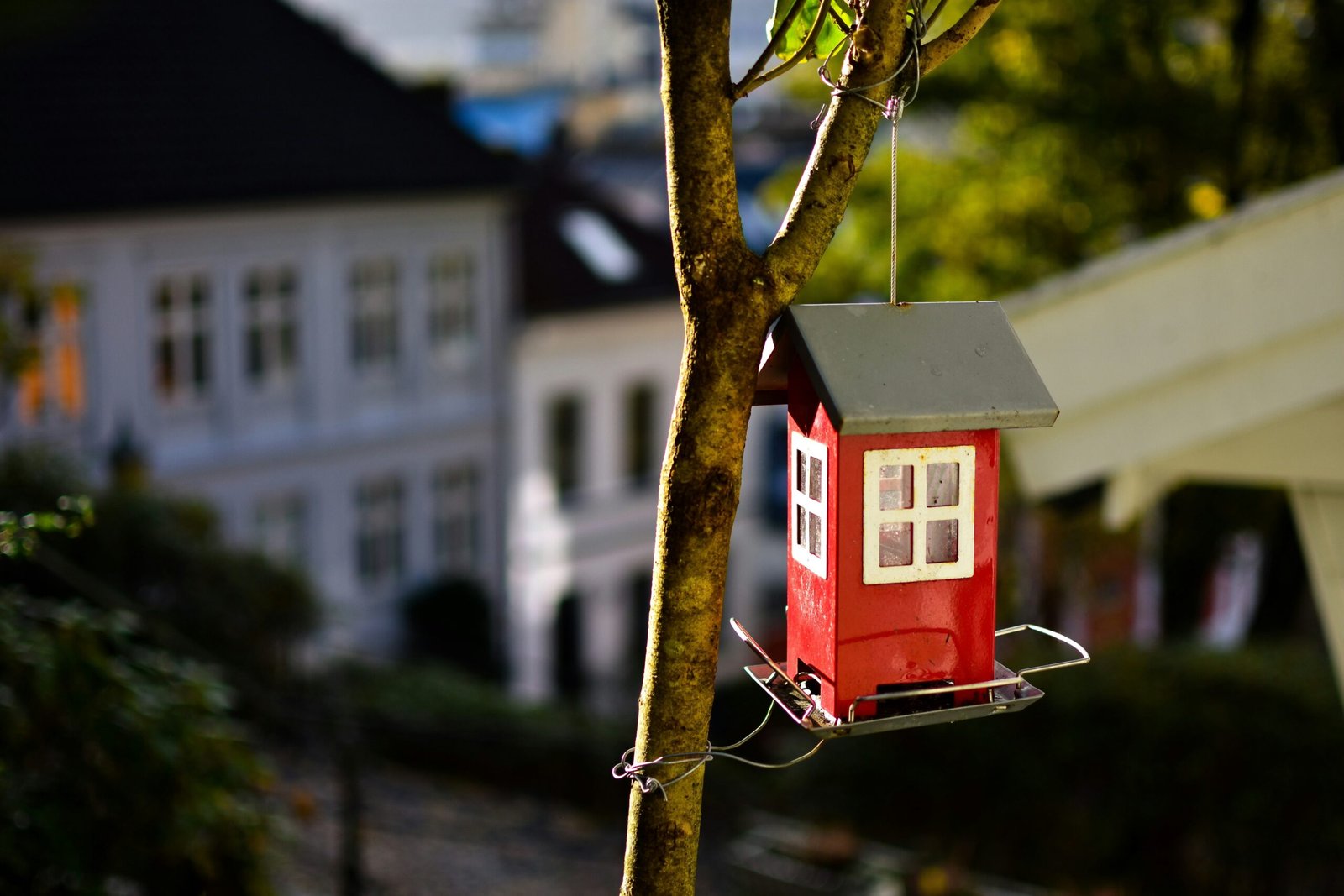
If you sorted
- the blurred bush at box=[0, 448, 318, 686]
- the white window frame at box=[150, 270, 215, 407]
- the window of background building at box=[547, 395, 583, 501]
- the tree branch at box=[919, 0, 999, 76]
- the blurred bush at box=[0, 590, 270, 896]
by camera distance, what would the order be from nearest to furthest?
the tree branch at box=[919, 0, 999, 76], the blurred bush at box=[0, 590, 270, 896], the blurred bush at box=[0, 448, 318, 686], the white window frame at box=[150, 270, 215, 407], the window of background building at box=[547, 395, 583, 501]

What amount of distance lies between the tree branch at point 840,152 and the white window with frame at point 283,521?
19.9 meters

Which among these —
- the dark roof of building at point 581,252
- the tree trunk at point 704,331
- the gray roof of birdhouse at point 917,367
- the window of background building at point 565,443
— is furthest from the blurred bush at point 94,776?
the window of background building at point 565,443

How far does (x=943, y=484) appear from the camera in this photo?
2570 millimetres

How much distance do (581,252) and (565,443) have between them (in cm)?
337

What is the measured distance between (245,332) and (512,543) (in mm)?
5679

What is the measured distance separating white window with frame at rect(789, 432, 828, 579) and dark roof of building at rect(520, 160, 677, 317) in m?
21.8

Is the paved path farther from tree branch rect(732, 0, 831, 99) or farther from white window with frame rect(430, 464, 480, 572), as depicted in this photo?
white window with frame rect(430, 464, 480, 572)

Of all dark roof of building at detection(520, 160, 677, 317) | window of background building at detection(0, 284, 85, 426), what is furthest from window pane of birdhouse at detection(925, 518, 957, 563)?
dark roof of building at detection(520, 160, 677, 317)

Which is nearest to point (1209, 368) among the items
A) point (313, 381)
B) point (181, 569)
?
point (181, 569)

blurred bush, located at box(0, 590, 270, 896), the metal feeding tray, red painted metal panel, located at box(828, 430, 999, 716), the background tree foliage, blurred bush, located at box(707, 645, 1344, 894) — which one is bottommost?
blurred bush, located at box(707, 645, 1344, 894)

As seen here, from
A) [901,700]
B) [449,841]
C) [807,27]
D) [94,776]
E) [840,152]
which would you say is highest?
[807,27]

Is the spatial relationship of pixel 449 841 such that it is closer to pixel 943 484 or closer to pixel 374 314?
pixel 943 484

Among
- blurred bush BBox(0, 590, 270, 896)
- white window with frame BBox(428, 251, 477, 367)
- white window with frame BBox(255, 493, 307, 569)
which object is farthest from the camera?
white window with frame BBox(428, 251, 477, 367)

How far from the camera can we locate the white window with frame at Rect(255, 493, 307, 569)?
21516mm
